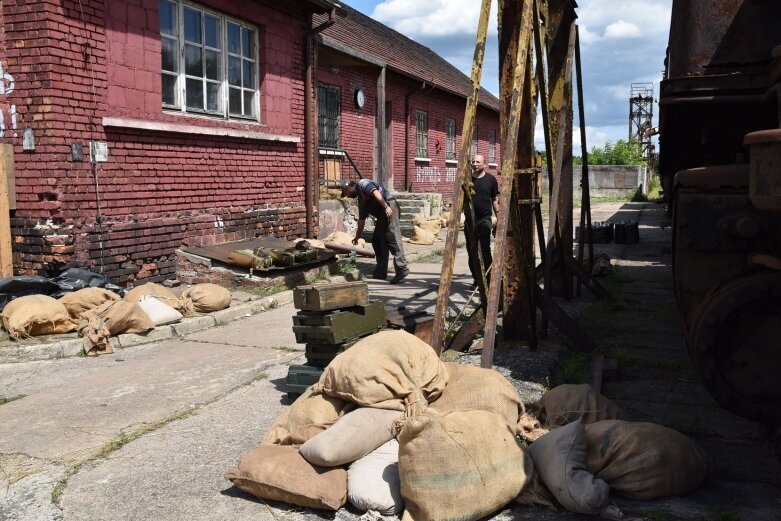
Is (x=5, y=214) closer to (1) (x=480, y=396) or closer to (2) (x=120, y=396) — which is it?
(2) (x=120, y=396)

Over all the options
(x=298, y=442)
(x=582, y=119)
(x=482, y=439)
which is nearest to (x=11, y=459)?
(x=298, y=442)

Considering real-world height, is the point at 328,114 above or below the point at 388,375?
above

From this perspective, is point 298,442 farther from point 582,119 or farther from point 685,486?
point 582,119

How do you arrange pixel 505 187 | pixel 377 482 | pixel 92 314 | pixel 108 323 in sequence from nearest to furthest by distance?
pixel 377 482 < pixel 505 187 < pixel 108 323 < pixel 92 314

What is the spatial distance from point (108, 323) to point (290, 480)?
3.82 m

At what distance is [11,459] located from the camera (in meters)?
3.76

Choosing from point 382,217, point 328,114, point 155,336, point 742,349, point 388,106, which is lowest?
point 155,336

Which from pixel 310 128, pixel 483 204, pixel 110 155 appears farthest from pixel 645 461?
pixel 310 128

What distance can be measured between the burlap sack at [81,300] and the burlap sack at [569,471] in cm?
496

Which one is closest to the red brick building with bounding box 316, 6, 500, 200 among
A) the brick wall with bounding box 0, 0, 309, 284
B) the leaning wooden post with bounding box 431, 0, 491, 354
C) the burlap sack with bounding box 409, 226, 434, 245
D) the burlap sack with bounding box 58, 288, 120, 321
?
the burlap sack with bounding box 409, 226, 434, 245

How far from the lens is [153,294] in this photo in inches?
283

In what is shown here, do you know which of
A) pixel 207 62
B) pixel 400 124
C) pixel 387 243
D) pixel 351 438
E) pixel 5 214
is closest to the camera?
pixel 351 438

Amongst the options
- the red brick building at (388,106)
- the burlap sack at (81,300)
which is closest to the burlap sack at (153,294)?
the burlap sack at (81,300)

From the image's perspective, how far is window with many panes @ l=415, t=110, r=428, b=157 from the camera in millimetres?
20812
